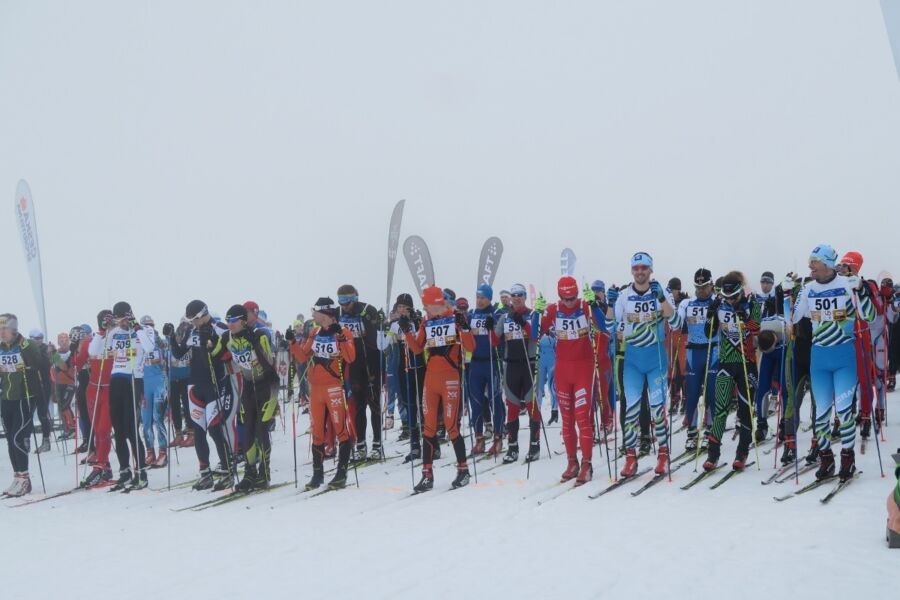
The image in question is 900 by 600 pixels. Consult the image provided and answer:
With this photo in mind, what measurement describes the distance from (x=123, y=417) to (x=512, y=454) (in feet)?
17.7

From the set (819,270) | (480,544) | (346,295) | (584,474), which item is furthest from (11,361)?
(819,270)

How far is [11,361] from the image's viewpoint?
10.1m

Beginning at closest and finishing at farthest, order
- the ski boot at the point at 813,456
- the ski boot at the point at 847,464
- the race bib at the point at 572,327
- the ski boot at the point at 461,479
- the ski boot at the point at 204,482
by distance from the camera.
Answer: the ski boot at the point at 847,464 → the ski boot at the point at 813,456 → the race bib at the point at 572,327 → the ski boot at the point at 461,479 → the ski boot at the point at 204,482

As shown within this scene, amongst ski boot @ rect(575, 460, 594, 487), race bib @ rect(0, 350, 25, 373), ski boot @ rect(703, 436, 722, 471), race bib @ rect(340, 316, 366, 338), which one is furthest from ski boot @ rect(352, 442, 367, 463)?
ski boot @ rect(703, 436, 722, 471)

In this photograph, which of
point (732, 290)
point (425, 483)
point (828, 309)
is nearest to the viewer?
point (828, 309)

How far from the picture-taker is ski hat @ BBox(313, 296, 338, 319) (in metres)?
8.78

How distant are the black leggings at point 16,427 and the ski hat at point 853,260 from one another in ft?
35.2

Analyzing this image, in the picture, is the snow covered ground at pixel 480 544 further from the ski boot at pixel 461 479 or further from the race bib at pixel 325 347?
the race bib at pixel 325 347

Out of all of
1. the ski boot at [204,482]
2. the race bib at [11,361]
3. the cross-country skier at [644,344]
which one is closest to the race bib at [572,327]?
the cross-country skier at [644,344]

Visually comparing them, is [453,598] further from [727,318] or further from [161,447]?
[161,447]

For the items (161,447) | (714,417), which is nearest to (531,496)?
(714,417)

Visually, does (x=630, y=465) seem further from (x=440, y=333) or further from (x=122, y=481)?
(x=122, y=481)

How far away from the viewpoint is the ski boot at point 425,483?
818cm

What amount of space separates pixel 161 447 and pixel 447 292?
5485 millimetres
